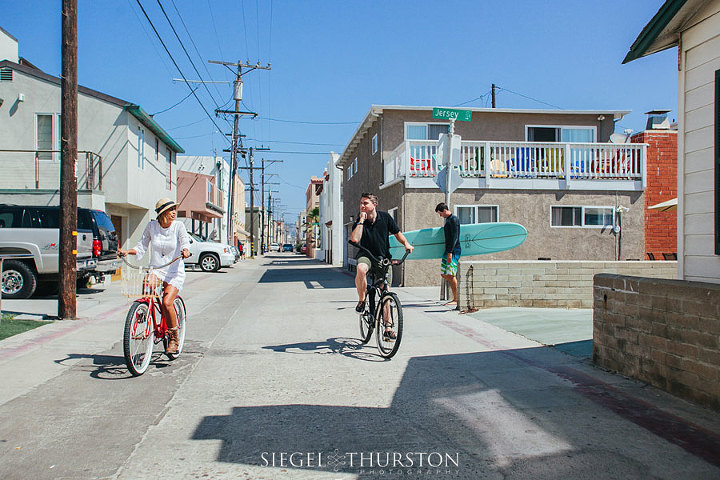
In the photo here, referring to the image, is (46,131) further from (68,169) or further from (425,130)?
(425,130)

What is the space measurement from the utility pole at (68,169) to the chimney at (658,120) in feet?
59.6

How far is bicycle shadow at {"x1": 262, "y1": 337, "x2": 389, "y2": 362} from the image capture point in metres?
6.57

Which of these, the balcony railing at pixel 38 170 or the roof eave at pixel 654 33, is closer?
the roof eave at pixel 654 33

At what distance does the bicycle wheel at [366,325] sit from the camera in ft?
22.2

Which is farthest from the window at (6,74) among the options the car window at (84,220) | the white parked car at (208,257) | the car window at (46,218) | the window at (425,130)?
the window at (425,130)

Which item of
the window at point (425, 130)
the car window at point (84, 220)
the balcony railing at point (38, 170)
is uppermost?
the window at point (425, 130)

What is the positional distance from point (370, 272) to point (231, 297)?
8728 millimetres

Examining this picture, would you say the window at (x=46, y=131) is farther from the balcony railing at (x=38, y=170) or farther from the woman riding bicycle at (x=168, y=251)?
the woman riding bicycle at (x=168, y=251)

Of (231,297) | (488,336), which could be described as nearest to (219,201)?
(231,297)

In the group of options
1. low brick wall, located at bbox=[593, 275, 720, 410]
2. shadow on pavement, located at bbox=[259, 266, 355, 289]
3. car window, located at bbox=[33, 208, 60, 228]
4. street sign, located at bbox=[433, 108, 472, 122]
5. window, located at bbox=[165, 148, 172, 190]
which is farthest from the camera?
window, located at bbox=[165, 148, 172, 190]

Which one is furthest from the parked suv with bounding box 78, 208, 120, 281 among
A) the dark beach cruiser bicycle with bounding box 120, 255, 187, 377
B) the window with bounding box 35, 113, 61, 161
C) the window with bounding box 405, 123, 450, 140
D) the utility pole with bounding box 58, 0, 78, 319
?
the window with bounding box 405, 123, 450, 140

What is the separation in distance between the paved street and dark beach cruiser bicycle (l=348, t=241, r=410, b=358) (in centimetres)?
22

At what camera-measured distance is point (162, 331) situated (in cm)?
611

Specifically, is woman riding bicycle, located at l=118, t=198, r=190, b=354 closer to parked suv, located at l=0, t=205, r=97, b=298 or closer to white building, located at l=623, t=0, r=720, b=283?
white building, located at l=623, t=0, r=720, b=283
